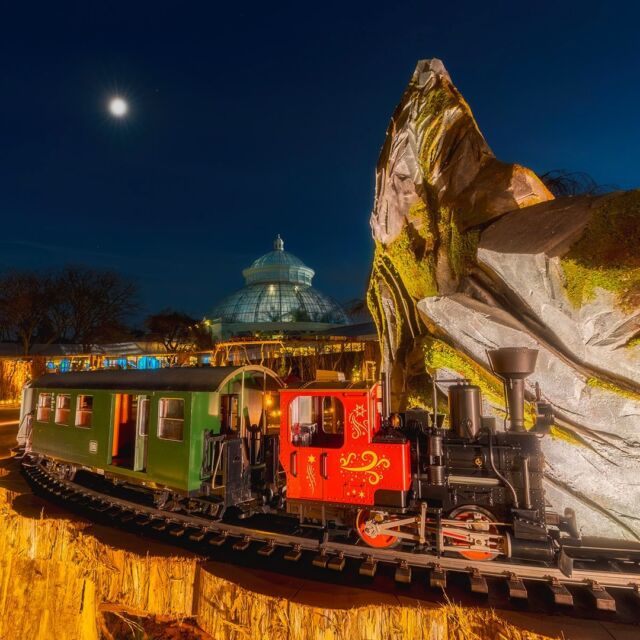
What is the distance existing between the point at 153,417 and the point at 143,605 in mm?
3526

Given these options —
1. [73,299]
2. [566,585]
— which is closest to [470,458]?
[566,585]

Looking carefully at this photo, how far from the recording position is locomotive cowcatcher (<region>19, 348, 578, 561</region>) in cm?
634

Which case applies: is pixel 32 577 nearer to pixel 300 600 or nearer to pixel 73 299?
pixel 300 600

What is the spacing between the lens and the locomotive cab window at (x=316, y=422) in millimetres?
7582

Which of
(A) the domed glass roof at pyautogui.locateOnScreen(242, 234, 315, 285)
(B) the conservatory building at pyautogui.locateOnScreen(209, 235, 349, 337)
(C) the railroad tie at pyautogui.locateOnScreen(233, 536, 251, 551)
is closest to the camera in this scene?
(C) the railroad tie at pyautogui.locateOnScreen(233, 536, 251, 551)

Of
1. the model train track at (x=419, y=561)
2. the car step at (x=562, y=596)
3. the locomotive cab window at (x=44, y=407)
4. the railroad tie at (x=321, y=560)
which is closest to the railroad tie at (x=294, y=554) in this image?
the model train track at (x=419, y=561)

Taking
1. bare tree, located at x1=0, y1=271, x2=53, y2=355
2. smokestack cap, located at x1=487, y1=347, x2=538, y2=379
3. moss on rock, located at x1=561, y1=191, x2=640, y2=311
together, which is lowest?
smokestack cap, located at x1=487, y1=347, x2=538, y2=379

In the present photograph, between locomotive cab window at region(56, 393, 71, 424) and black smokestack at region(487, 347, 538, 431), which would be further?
locomotive cab window at region(56, 393, 71, 424)

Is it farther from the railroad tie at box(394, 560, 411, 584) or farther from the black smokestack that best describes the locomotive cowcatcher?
the railroad tie at box(394, 560, 411, 584)

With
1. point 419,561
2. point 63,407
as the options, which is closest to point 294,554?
point 419,561

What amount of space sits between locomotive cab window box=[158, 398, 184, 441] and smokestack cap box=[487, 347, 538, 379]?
601 centimetres

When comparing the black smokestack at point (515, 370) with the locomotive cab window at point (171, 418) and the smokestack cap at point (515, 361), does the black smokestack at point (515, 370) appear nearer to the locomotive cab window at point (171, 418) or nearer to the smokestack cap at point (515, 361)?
the smokestack cap at point (515, 361)

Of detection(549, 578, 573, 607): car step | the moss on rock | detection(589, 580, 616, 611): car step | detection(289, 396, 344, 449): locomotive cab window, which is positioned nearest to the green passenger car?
detection(289, 396, 344, 449): locomotive cab window

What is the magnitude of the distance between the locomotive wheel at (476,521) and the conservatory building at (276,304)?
51355 mm
